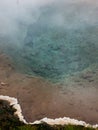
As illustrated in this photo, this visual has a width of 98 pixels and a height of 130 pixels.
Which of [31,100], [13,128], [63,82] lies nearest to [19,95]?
[31,100]

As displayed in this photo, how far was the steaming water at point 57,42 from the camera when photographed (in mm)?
12836

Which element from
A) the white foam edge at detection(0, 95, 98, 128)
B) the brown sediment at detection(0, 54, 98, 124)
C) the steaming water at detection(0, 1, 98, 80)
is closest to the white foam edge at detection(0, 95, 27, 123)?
the white foam edge at detection(0, 95, 98, 128)

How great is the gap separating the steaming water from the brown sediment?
24.3 inches

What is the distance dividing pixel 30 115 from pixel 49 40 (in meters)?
5.01

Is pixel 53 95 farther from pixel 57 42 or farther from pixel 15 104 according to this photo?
pixel 57 42

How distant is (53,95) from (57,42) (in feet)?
12.9

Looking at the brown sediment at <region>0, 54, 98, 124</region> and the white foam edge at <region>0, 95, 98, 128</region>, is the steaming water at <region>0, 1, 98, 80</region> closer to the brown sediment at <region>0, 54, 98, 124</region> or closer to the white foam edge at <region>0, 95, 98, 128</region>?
the brown sediment at <region>0, 54, 98, 124</region>

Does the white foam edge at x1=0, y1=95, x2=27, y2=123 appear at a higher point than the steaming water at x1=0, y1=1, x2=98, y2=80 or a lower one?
lower

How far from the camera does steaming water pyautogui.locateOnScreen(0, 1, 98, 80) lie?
12836 mm

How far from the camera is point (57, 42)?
14.6 m

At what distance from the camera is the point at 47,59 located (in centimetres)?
1337

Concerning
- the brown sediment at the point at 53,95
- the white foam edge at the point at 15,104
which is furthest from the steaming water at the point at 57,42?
the white foam edge at the point at 15,104

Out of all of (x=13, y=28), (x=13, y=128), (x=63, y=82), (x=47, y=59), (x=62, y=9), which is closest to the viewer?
(x=13, y=128)

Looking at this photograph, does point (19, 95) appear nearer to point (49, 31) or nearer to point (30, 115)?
point (30, 115)
